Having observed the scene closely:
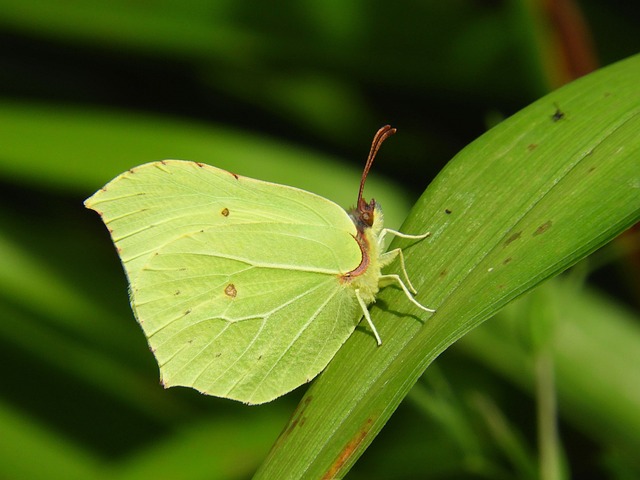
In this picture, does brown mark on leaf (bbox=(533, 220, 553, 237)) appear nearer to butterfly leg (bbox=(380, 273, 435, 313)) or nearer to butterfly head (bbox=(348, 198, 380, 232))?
butterfly leg (bbox=(380, 273, 435, 313))

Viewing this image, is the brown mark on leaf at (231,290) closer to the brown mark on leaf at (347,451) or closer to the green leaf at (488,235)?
the green leaf at (488,235)

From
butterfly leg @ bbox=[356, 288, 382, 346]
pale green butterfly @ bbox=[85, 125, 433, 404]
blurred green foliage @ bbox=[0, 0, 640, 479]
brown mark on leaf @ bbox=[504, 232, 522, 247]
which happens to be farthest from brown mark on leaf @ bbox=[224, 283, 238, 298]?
brown mark on leaf @ bbox=[504, 232, 522, 247]

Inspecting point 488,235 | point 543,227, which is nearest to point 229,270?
point 488,235

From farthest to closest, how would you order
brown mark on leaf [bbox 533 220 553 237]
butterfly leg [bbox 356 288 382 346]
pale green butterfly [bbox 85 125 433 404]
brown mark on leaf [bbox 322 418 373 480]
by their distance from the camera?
1. pale green butterfly [bbox 85 125 433 404]
2. butterfly leg [bbox 356 288 382 346]
3. brown mark on leaf [bbox 533 220 553 237]
4. brown mark on leaf [bbox 322 418 373 480]

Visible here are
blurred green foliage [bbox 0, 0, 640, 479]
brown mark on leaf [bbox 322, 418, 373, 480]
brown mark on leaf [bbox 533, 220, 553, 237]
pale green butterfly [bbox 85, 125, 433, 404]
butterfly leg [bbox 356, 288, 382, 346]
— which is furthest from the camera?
blurred green foliage [bbox 0, 0, 640, 479]

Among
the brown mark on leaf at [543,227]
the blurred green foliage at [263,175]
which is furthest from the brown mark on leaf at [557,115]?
the blurred green foliage at [263,175]

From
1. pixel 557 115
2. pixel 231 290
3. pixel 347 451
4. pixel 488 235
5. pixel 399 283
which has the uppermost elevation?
pixel 557 115

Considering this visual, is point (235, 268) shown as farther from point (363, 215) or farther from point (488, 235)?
point (488, 235)
